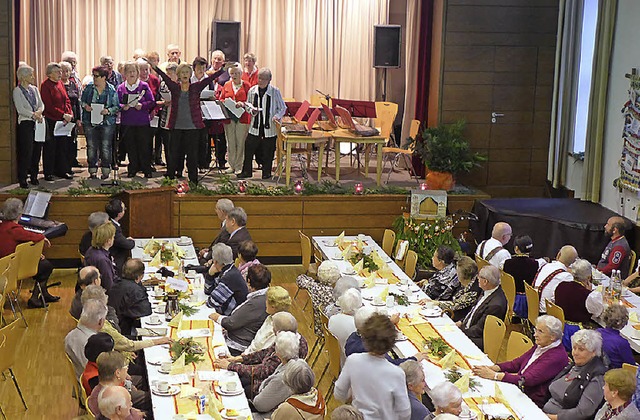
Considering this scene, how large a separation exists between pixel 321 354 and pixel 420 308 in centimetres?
139

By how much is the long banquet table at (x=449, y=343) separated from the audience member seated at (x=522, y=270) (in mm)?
1071

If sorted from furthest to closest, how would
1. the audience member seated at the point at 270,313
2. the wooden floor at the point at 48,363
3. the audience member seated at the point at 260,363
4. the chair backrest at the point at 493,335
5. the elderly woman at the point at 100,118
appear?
the elderly woman at the point at 100,118
the wooden floor at the point at 48,363
the chair backrest at the point at 493,335
the audience member seated at the point at 270,313
the audience member seated at the point at 260,363

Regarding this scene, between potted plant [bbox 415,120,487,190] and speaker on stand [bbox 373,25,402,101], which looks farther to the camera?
speaker on stand [bbox 373,25,402,101]

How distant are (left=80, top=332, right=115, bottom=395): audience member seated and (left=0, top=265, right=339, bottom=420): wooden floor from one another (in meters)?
1.63

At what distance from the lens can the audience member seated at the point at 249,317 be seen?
7418 millimetres

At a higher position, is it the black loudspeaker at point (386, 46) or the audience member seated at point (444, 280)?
the black loudspeaker at point (386, 46)

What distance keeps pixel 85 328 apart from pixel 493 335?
2982 millimetres

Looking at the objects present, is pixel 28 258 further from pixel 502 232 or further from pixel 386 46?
pixel 386 46

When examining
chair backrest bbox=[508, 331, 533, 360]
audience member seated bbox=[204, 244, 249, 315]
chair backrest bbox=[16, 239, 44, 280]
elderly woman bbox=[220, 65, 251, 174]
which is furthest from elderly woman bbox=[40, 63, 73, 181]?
chair backrest bbox=[508, 331, 533, 360]

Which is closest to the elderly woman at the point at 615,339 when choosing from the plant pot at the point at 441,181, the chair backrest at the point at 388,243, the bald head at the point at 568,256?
the bald head at the point at 568,256

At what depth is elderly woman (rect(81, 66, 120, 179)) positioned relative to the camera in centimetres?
1223

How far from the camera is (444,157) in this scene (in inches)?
516

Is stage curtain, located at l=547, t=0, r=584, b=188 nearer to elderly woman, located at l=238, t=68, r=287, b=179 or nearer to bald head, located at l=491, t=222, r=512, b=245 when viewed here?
elderly woman, located at l=238, t=68, r=287, b=179

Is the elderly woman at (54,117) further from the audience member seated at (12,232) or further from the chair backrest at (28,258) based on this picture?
the chair backrest at (28,258)
